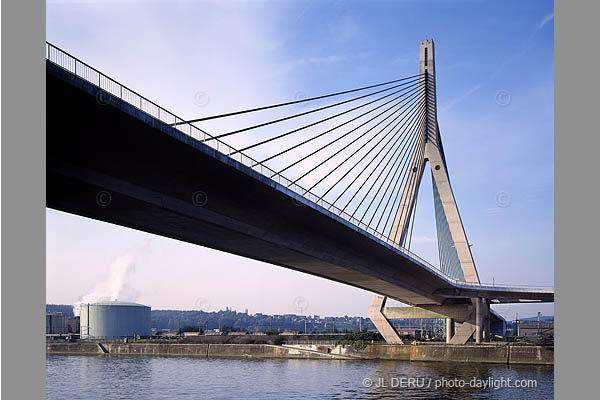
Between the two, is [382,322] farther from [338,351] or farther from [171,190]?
[171,190]

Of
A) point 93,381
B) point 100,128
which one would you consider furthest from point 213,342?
point 100,128

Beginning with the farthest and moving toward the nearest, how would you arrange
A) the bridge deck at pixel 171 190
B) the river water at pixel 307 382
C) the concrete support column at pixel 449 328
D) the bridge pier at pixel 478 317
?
1. the concrete support column at pixel 449 328
2. the bridge pier at pixel 478 317
3. the river water at pixel 307 382
4. the bridge deck at pixel 171 190

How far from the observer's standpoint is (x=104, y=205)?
91.4 ft

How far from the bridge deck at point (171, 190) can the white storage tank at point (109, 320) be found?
256ft

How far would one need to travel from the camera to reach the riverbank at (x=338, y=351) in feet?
191

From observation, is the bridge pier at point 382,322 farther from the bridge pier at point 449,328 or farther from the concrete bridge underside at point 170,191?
the concrete bridge underside at point 170,191

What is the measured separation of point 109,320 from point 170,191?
96.2m

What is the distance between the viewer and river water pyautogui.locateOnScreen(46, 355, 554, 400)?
35.3m

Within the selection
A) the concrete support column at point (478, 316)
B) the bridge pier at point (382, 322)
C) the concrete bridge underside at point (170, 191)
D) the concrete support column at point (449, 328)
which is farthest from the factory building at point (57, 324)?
the concrete bridge underside at point (170, 191)

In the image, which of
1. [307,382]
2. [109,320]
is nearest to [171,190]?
[307,382]
